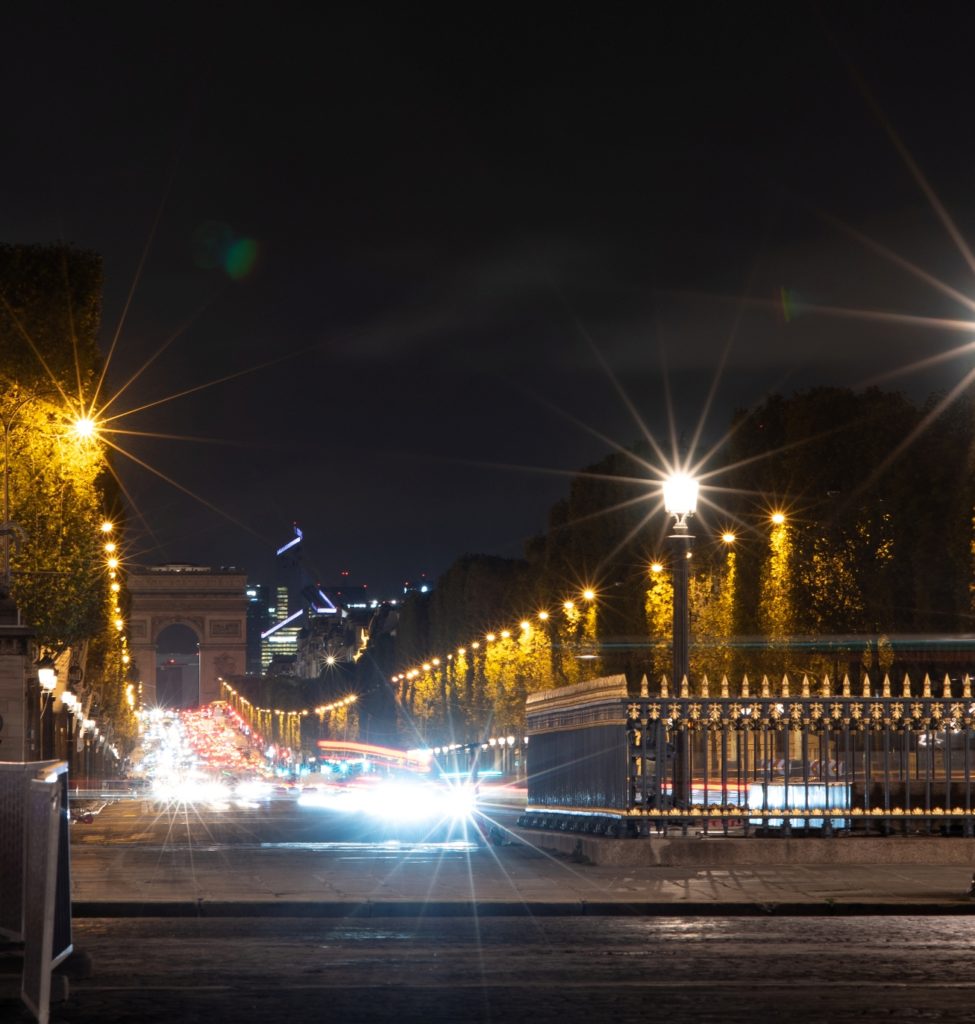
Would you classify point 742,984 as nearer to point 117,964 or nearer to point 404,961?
point 404,961

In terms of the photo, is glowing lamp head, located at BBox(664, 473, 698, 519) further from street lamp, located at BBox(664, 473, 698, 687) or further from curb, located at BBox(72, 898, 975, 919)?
curb, located at BBox(72, 898, 975, 919)

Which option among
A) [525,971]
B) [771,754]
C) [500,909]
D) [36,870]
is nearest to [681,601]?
[771,754]

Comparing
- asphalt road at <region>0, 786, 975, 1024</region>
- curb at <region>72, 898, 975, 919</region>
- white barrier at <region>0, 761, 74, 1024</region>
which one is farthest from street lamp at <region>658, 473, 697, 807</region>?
white barrier at <region>0, 761, 74, 1024</region>

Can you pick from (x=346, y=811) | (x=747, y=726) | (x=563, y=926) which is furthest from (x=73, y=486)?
(x=563, y=926)

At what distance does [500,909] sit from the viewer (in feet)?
58.1

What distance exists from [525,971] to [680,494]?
39.9 ft

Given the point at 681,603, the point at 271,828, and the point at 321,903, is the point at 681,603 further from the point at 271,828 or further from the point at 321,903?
the point at 271,828

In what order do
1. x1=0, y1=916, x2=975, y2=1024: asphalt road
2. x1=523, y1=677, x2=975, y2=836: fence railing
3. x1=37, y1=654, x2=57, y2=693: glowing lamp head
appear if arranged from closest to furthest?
x1=0, y1=916, x2=975, y2=1024: asphalt road < x1=523, y1=677, x2=975, y2=836: fence railing < x1=37, y1=654, x2=57, y2=693: glowing lamp head

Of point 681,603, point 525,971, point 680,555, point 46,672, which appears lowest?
point 525,971

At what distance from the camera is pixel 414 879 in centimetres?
2009

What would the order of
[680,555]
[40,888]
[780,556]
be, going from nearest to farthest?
[40,888] → [680,555] → [780,556]

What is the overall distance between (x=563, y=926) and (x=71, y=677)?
2245 inches

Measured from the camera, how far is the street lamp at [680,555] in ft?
77.6

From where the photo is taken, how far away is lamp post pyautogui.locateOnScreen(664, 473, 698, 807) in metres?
22.2
